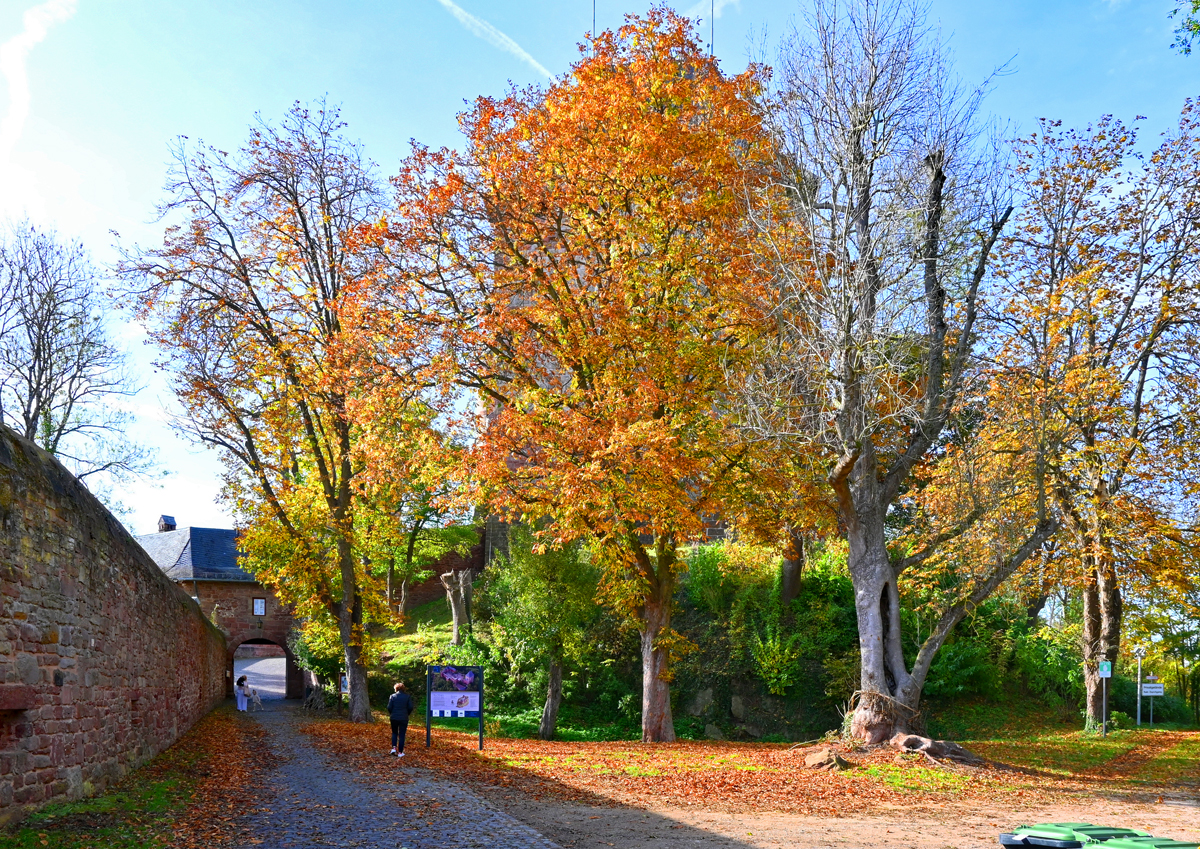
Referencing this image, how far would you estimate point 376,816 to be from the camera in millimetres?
9156

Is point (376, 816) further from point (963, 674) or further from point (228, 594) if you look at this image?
point (228, 594)

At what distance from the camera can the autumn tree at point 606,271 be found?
15.0m

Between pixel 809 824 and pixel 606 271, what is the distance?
31.1 feet

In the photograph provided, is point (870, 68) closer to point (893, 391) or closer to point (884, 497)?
point (893, 391)

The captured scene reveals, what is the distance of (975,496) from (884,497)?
136 cm

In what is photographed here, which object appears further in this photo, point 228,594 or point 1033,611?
point 228,594

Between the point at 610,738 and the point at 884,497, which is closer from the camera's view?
the point at 884,497

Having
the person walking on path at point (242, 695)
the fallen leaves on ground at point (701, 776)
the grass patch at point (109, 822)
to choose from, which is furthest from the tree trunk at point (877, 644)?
the person walking on path at point (242, 695)

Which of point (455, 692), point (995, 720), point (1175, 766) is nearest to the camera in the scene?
point (1175, 766)

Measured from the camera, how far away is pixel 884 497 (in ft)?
49.1

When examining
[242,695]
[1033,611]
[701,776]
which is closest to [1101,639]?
[1033,611]

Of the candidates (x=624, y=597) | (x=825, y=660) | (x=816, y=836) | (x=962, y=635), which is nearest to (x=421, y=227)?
(x=624, y=597)

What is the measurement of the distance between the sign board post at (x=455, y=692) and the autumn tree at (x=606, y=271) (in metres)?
2.69

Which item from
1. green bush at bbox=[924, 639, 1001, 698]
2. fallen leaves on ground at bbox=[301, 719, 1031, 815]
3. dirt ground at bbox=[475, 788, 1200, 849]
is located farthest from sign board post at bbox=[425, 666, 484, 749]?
green bush at bbox=[924, 639, 1001, 698]
